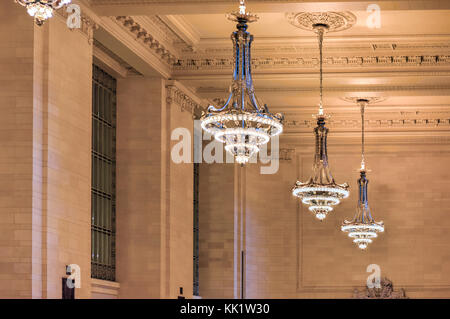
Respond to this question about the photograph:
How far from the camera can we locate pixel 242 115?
9562 mm

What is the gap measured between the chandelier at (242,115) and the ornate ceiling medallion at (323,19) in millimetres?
3300

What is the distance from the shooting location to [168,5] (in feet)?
36.8

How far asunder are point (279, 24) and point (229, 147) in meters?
4.12

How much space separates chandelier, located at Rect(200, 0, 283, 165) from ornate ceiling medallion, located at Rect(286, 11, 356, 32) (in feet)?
10.8

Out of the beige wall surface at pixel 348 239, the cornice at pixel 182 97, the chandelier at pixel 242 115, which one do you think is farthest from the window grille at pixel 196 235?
the chandelier at pixel 242 115

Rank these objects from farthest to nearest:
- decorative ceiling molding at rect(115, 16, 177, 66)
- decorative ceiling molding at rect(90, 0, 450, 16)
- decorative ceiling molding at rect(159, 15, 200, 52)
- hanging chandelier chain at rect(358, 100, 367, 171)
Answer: hanging chandelier chain at rect(358, 100, 367, 171)
decorative ceiling molding at rect(159, 15, 200, 52)
decorative ceiling molding at rect(115, 16, 177, 66)
decorative ceiling molding at rect(90, 0, 450, 16)

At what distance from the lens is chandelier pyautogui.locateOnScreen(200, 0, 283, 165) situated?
9.27 m

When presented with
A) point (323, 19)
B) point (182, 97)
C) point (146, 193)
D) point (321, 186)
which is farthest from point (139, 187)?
point (323, 19)

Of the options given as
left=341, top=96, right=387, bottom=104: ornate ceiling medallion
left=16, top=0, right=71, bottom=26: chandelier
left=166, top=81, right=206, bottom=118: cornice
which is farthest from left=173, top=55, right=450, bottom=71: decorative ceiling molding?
left=16, top=0, right=71, bottom=26: chandelier

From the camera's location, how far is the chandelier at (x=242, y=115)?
30.4 ft

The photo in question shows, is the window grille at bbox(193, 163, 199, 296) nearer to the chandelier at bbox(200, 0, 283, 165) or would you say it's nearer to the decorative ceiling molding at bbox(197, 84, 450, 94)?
the decorative ceiling molding at bbox(197, 84, 450, 94)
